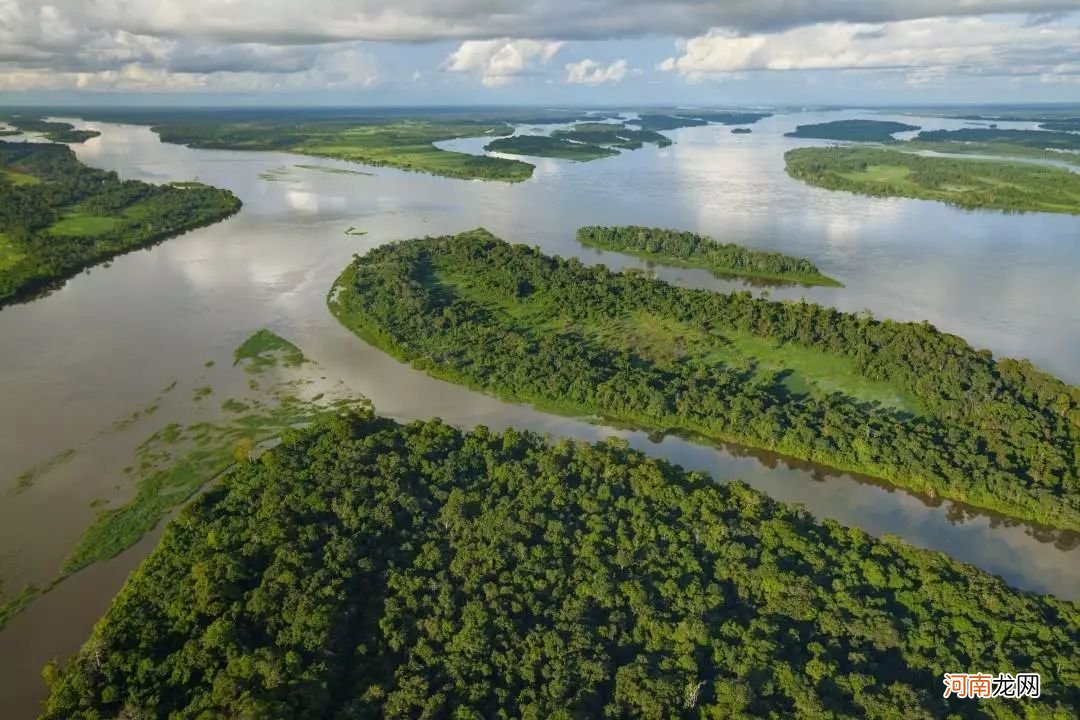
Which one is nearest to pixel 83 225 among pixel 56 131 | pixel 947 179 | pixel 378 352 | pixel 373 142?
pixel 378 352

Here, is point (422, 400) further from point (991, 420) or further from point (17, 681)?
point (991, 420)

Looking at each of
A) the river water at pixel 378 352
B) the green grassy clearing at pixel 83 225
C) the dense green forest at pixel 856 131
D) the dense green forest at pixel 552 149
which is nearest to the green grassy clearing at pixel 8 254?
the green grassy clearing at pixel 83 225

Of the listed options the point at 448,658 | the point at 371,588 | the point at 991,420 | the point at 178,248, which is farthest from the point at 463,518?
the point at 178,248

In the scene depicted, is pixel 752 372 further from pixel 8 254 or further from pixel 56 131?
pixel 56 131

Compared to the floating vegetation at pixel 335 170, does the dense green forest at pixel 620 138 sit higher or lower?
higher

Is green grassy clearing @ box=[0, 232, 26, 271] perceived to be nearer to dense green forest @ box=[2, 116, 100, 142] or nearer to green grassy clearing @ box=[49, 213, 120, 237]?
green grassy clearing @ box=[49, 213, 120, 237]

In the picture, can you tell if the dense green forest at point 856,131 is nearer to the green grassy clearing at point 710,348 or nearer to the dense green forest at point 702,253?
the dense green forest at point 702,253
